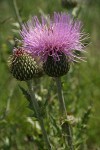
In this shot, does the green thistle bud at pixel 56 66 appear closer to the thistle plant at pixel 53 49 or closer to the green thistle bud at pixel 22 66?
the thistle plant at pixel 53 49

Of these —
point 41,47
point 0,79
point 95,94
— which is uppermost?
point 41,47

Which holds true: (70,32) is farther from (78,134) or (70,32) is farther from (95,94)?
(95,94)

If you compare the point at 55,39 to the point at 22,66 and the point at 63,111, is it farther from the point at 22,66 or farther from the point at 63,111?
the point at 63,111

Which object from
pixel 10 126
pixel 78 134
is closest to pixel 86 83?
pixel 10 126

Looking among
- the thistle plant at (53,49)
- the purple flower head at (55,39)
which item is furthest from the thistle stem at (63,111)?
the purple flower head at (55,39)

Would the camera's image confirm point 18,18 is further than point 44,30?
Yes

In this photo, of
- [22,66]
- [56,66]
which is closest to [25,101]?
[22,66]
